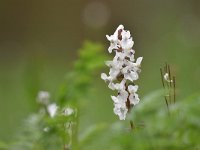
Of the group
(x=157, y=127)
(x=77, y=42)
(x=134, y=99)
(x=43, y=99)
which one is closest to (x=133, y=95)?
(x=134, y=99)

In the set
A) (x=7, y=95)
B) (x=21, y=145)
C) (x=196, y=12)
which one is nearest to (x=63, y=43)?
(x=196, y=12)

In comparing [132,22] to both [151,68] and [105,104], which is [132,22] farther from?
[105,104]

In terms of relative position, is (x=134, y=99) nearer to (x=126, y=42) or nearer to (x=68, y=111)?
(x=126, y=42)

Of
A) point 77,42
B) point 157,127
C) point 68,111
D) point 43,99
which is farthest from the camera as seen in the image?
point 77,42

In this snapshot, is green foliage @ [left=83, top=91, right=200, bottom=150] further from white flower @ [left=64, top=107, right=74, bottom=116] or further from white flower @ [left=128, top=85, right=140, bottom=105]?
white flower @ [left=64, top=107, right=74, bottom=116]

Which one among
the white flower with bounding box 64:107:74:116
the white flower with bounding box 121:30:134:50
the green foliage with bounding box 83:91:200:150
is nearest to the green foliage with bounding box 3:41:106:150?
the white flower with bounding box 64:107:74:116
